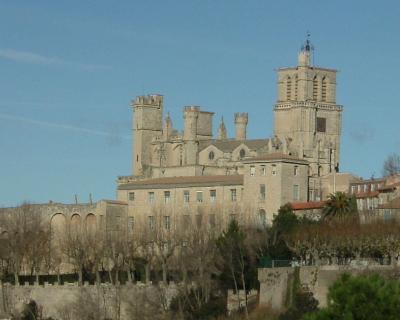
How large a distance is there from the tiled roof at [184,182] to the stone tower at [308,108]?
1042 cm

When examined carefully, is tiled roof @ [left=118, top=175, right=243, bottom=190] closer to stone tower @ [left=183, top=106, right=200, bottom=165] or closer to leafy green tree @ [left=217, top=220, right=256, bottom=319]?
stone tower @ [left=183, top=106, right=200, bottom=165]

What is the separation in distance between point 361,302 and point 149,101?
8481 cm

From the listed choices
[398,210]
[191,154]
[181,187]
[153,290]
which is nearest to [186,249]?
[153,290]

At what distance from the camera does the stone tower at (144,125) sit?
129 meters

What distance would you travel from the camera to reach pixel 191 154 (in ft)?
401

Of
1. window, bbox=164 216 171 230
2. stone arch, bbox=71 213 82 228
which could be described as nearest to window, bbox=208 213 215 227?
window, bbox=164 216 171 230

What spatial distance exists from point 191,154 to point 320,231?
43.4m

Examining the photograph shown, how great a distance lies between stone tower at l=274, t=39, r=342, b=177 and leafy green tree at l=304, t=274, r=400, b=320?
70.5 metres

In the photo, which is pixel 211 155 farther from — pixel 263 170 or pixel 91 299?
pixel 91 299

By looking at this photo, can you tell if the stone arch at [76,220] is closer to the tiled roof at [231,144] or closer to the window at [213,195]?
the window at [213,195]

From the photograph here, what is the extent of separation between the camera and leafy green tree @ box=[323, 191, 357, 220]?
88.9 meters

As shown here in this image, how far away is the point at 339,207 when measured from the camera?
3524 inches

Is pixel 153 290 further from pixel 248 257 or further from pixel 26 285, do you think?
pixel 26 285

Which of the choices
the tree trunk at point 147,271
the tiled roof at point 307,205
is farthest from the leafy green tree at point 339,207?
the tree trunk at point 147,271
